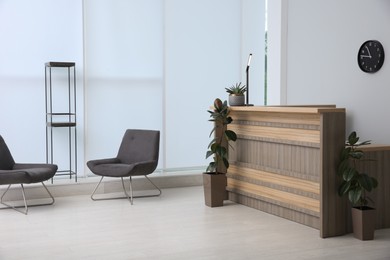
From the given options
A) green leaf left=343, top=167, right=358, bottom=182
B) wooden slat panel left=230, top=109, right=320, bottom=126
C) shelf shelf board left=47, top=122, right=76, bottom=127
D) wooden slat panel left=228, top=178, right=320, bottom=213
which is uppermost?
wooden slat panel left=230, top=109, right=320, bottom=126

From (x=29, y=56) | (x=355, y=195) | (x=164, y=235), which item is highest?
(x=29, y=56)

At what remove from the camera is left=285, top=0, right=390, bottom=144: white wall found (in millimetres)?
6000

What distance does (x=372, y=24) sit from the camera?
6.11 meters

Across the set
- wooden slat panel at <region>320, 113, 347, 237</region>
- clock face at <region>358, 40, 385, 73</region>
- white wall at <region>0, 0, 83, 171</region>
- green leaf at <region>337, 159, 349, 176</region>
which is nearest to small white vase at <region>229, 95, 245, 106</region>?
clock face at <region>358, 40, 385, 73</region>

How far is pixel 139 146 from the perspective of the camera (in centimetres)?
748

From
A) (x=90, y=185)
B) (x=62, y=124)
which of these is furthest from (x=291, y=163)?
(x=62, y=124)

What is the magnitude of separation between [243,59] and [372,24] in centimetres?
317

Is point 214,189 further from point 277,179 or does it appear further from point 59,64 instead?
point 59,64

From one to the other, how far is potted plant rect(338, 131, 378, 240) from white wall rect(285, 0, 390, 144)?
38.9 inches

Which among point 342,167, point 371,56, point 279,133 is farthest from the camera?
point 371,56

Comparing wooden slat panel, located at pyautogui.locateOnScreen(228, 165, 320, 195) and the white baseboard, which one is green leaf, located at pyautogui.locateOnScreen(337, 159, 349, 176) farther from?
the white baseboard

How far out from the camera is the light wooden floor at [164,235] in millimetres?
4629

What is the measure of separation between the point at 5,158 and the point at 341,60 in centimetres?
427

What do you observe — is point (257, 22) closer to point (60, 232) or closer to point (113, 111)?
point (113, 111)
